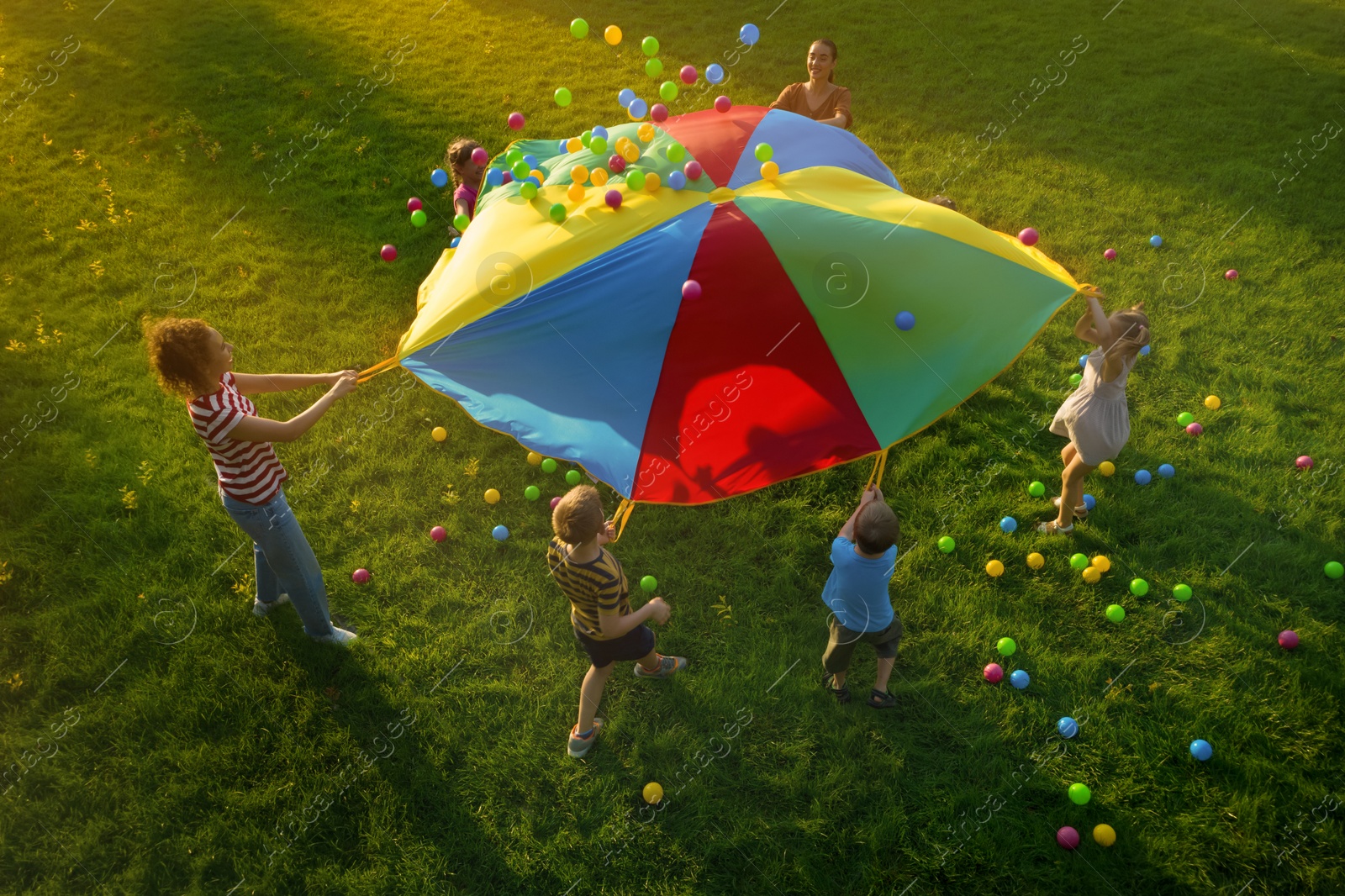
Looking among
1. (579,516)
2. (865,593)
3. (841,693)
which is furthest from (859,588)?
(579,516)

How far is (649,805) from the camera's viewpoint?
12.5 feet

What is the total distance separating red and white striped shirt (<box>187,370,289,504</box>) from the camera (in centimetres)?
348

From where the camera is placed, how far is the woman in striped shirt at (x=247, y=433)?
3383 millimetres

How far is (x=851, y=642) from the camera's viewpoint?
3.81 m

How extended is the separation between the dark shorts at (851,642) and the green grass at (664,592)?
324 mm

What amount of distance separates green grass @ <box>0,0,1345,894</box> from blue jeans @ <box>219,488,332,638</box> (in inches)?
11.7

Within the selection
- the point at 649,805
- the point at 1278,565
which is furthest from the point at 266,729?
the point at 1278,565

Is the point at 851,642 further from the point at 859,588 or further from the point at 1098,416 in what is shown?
the point at 1098,416

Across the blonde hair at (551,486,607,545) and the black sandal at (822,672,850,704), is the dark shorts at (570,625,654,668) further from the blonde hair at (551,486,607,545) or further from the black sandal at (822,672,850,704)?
the black sandal at (822,672,850,704)

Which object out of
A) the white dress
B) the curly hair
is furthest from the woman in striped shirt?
the white dress

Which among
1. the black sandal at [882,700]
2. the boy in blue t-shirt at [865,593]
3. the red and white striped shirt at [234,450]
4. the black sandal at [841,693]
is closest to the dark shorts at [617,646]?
the boy in blue t-shirt at [865,593]

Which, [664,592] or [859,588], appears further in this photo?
[664,592]

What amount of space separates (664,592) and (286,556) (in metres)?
2.07

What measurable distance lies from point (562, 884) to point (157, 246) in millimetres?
6569
